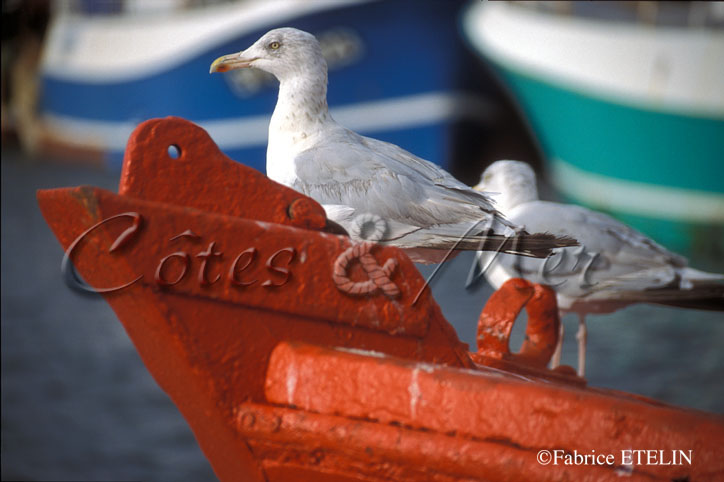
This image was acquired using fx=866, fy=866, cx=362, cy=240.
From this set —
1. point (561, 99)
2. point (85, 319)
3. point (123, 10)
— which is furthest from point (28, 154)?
point (561, 99)

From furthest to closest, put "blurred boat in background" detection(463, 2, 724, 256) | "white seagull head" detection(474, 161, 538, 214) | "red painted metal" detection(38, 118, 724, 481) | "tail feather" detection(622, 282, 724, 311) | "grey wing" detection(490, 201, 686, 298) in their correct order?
"blurred boat in background" detection(463, 2, 724, 256) → "tail feather" detection(622, 282, 724, 311) → "white seagull head" detection(474, 161, 538, 214) → "grey wing" detection(490, 201, 686, 298) → "red painted metal" detection(38, 118, 724, 481)

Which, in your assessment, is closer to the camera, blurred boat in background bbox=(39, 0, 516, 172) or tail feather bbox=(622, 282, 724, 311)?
tail feather bbox=(622, 282, 724, 311)

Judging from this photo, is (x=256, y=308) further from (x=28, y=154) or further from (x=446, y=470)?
(x=28, y=154)

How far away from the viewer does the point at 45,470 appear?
6004 millimetres

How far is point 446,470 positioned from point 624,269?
3.45 feet

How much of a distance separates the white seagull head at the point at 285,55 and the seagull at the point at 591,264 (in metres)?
0.58

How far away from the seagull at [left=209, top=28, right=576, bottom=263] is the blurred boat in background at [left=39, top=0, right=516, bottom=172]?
2.98m

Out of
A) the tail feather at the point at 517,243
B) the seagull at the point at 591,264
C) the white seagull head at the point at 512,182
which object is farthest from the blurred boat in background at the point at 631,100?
the tail feather at the point at 517,243

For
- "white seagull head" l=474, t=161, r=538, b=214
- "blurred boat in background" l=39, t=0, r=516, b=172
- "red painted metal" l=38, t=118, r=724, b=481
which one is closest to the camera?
"red painted metal" l=38, t=118, r=724, b=481

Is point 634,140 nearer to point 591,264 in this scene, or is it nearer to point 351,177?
point 591,264

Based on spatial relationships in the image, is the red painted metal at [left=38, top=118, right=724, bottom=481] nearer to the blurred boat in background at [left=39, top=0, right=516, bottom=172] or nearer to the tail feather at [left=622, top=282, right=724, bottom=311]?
the tail feather at [left=622, top=282, right=724, bottom=311]

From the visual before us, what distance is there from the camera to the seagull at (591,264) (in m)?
2.11

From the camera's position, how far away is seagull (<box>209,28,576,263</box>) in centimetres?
164

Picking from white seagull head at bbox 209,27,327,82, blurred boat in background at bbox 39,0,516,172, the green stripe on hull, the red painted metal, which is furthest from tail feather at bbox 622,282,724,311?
the green stripe on hull
